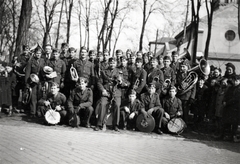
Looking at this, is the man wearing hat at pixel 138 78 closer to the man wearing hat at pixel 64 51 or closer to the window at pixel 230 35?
the man wearing hat at pixel 64 51

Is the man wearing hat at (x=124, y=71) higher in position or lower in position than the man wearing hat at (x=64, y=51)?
lower

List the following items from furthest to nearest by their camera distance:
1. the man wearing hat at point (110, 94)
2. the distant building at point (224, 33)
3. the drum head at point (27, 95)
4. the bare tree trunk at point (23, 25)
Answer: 1. the distant building at point (224, 33)
2. the bare tree trunk at point (23, 25)
3. the drum head at point (27, 95)
4. the man wearing hat at point (110, 94)

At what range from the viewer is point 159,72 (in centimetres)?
826

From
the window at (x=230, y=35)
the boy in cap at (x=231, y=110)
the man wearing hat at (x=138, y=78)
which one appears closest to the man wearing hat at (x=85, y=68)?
the man wearing hat at (x=138, y=78)

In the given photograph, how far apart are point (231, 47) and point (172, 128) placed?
27.2 m

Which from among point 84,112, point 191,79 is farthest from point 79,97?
point 191,79

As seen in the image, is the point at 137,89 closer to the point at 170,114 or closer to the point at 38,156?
the point at 170,114

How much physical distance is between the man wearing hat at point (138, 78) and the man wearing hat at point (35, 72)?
8.60 feet

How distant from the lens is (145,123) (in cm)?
738

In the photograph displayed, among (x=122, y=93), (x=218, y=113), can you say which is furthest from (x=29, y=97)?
(x=218, y=113)

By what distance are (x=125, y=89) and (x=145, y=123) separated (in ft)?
4.20

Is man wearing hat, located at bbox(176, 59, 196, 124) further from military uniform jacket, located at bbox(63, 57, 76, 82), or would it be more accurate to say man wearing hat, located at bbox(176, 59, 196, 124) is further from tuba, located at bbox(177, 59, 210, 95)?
military uniform jacket, located at bbox(63, 57, 76, 82)

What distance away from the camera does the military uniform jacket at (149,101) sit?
7.72 m

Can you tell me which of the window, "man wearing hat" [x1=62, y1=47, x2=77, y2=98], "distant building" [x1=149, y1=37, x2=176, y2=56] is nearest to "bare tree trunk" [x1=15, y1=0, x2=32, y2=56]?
"man wearing hat" [x1=62, y1=47, x2=77, y2=98]
